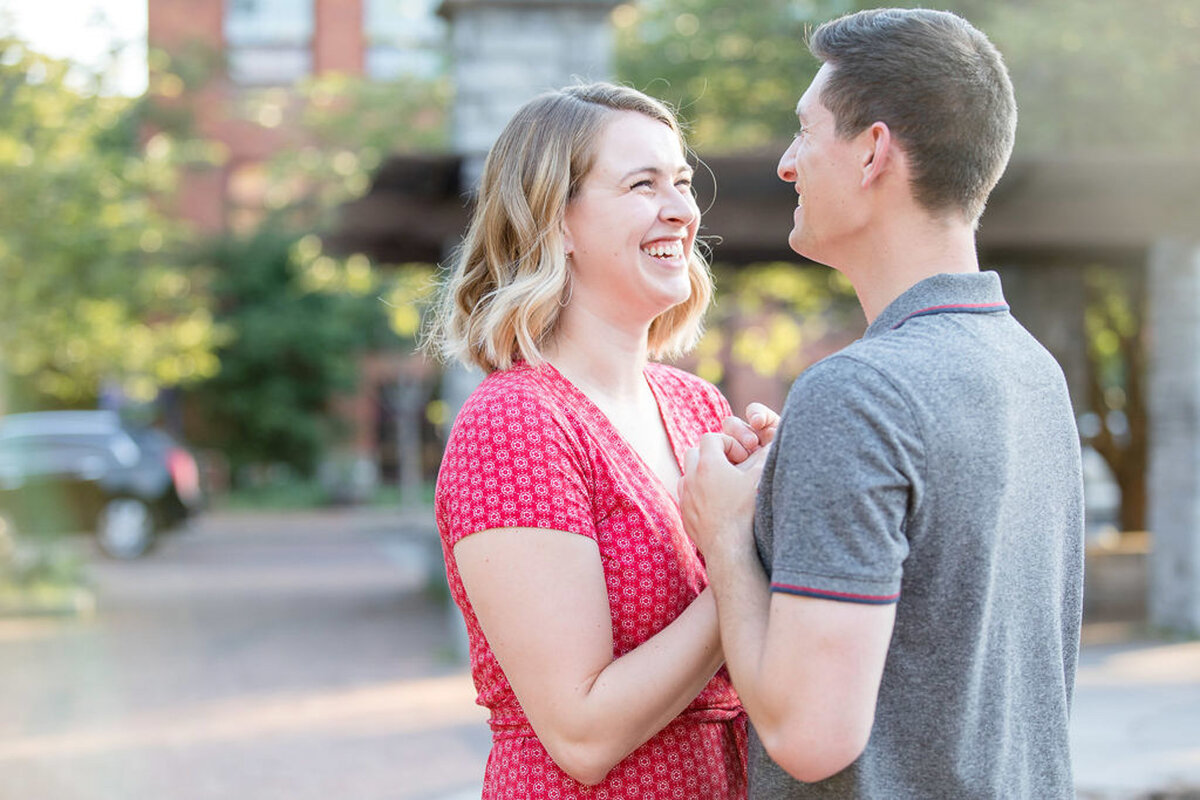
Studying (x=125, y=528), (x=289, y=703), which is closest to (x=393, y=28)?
(x=125, y=528)

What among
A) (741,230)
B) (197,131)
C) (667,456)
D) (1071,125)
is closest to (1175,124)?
(1071,125)

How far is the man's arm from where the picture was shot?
1539mm

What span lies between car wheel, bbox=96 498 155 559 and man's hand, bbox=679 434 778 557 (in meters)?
17.7

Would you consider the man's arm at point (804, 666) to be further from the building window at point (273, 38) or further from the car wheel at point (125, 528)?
the building window at point (273, 38)

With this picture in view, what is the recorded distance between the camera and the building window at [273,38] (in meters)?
32.7

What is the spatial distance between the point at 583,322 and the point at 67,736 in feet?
21.5

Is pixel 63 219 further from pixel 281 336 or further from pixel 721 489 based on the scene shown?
pixel 281 336

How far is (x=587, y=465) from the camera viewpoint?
2057 mm

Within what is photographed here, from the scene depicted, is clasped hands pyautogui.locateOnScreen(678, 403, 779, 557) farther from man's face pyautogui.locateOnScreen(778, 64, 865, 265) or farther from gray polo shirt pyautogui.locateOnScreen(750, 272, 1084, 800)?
man's face pyautogui.locateOnScreen(778, 64, 865, 265)

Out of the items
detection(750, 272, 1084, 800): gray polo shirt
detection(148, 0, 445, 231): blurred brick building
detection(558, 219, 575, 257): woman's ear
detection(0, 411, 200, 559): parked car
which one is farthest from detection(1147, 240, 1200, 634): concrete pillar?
detection(148, 0, 445, 231): blurred brick building

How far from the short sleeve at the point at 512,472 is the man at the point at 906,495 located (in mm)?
203

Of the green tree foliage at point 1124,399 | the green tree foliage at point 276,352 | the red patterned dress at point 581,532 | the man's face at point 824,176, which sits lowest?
the green tree foliage at point 276,352

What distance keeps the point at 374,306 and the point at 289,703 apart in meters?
21.5

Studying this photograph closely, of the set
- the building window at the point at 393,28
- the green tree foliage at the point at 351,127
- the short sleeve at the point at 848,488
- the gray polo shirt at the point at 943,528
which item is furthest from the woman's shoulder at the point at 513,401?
the building window at the point at 393,28
